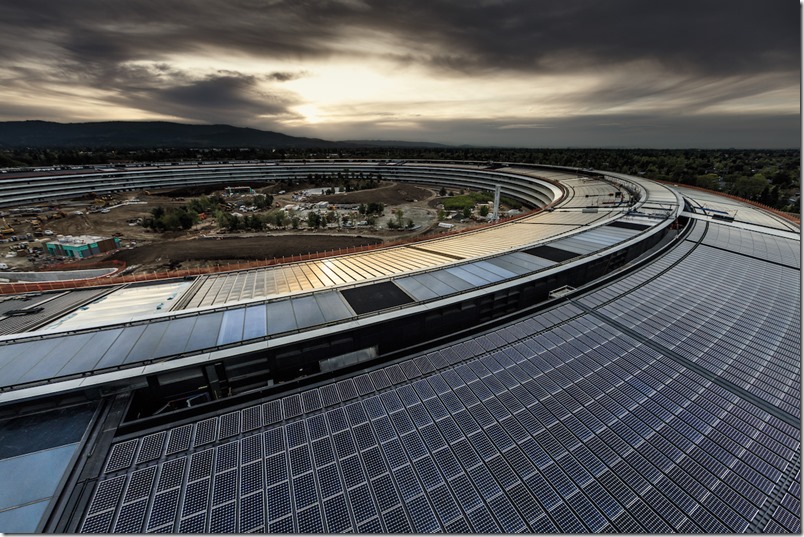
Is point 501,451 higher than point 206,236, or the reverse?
point 501,451

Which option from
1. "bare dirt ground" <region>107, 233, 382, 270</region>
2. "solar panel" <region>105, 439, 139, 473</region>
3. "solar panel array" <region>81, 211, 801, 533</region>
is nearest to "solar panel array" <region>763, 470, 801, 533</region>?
"solar panel array" <region>81, 211, 801, 533</region>

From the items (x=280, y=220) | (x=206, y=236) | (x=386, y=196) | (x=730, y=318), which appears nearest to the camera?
(x=730, y=318)

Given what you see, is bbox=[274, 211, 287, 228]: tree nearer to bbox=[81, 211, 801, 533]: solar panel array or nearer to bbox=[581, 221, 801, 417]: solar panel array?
bbox=[81, 211, 801, 533]: solar panel array

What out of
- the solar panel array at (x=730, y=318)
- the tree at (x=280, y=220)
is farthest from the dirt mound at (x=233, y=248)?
the solar panel array at (x=730, y=318)

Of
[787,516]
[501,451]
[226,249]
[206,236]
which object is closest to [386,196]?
[206,236]

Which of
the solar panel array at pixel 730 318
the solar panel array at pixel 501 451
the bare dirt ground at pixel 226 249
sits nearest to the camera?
the solar panel array at pixel 501 451

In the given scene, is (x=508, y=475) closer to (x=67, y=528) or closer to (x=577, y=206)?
(x=67, y=528)

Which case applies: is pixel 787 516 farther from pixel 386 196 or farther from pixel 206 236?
pixel 386 196

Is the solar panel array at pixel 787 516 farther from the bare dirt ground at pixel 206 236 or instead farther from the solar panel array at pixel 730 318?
the bare dirt ground at pixel 206 236

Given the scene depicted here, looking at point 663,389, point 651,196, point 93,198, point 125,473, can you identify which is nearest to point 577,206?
point 651,196
